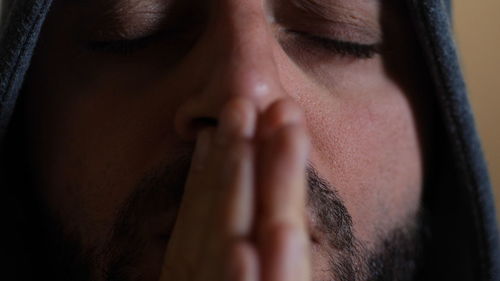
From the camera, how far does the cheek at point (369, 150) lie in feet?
1.67

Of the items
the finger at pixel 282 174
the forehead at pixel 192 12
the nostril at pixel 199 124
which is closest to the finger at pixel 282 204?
the finger at pixel 282 174

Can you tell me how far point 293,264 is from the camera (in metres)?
0.28

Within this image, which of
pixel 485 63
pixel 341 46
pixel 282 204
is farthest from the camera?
pixel 485 63

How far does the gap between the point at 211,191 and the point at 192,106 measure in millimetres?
136

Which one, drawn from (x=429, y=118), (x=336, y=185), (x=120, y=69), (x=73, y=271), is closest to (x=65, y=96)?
(x=120, y=69)

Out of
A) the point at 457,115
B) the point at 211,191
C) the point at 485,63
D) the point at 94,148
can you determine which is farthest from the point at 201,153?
the point at 485,63

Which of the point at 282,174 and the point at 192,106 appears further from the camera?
the point at 192,106

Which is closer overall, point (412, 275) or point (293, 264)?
point (293, 264)

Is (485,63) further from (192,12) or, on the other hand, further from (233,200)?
(233,200)

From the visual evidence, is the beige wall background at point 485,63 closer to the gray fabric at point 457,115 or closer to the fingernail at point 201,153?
the gray fabric at point 457,115

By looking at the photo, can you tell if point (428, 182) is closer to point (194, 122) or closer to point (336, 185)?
point (336, 185)

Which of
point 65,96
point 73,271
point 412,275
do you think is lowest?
point 412,275

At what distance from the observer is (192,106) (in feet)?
1.47

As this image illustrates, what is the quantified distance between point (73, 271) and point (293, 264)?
1.09ft
